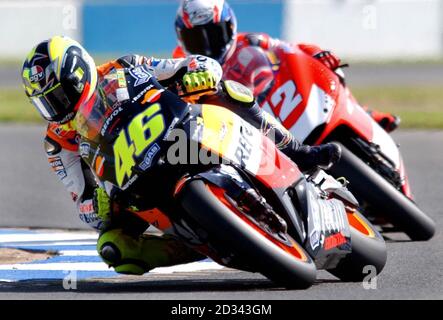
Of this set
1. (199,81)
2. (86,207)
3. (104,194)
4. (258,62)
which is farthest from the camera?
(258,62)

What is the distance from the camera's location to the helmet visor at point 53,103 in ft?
20.7

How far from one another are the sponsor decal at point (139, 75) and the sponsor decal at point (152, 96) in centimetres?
11

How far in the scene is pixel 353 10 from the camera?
2769 centimetres

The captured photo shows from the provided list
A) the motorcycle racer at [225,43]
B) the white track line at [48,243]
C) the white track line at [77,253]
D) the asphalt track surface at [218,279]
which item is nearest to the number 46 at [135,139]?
the asphalt track surface at [218,279]

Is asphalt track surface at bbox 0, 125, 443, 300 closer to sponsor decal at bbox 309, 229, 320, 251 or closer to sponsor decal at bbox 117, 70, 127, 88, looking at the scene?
sponsor decal at bbox 309, 229, 320, 251

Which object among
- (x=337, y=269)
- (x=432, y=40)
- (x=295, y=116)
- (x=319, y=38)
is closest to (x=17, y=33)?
(x=319, y=38)

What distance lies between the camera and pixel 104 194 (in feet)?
22.2

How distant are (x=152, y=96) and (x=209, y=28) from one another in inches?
117

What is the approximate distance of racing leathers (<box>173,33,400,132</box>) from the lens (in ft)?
28.8

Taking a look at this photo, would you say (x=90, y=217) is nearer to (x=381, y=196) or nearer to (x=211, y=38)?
(x=381, y=196)

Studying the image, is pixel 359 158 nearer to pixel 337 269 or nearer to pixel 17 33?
pixel 337 269

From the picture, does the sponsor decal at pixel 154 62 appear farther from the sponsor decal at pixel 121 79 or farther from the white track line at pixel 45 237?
the white track line at pixel 45 237

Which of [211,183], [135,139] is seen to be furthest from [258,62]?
[211,183]

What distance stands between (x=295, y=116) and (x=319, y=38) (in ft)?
64.4
